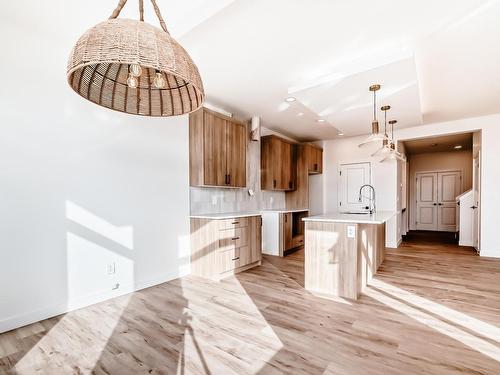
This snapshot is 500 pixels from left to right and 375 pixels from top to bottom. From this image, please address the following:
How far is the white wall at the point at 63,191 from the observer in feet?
7.43

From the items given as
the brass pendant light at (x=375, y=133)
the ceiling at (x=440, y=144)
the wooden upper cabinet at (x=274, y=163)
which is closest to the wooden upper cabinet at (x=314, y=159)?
the wooden upper cabinet at (x=274, y=163)

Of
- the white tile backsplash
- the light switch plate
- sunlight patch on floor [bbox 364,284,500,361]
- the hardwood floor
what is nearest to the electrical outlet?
the hardwood floor

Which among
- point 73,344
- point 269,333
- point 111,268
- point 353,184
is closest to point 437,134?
point 353,184

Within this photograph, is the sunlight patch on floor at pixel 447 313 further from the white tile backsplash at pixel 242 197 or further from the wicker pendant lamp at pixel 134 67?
the wicker pendant lamp at pixel 134 67

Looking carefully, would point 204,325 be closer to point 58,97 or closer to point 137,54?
point 137,54

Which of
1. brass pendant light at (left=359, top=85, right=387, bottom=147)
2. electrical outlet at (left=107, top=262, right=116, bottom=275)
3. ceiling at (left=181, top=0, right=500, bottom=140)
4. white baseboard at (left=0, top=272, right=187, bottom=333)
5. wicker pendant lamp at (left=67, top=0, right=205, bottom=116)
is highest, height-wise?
ceiling at (left=181, top=0, right=500, bottom=140)

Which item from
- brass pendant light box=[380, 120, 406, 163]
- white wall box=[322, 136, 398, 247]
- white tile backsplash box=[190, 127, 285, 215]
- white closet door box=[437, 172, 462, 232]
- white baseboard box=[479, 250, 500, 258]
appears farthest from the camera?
white closet door box=[437, 172, 462, 232]

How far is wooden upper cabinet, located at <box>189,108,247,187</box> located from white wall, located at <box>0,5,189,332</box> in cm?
56

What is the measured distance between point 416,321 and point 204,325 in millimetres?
1957

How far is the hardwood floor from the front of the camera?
1.78 meters

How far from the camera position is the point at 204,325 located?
7.56 ft

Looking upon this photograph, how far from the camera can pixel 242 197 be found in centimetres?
500

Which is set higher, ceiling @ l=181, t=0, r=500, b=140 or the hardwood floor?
ceiling @ l=181, t=0, r=500, b=140

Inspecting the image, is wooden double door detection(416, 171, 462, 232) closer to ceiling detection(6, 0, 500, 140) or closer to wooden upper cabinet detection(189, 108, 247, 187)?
ceiling detection(6, 0, 500, 140)
